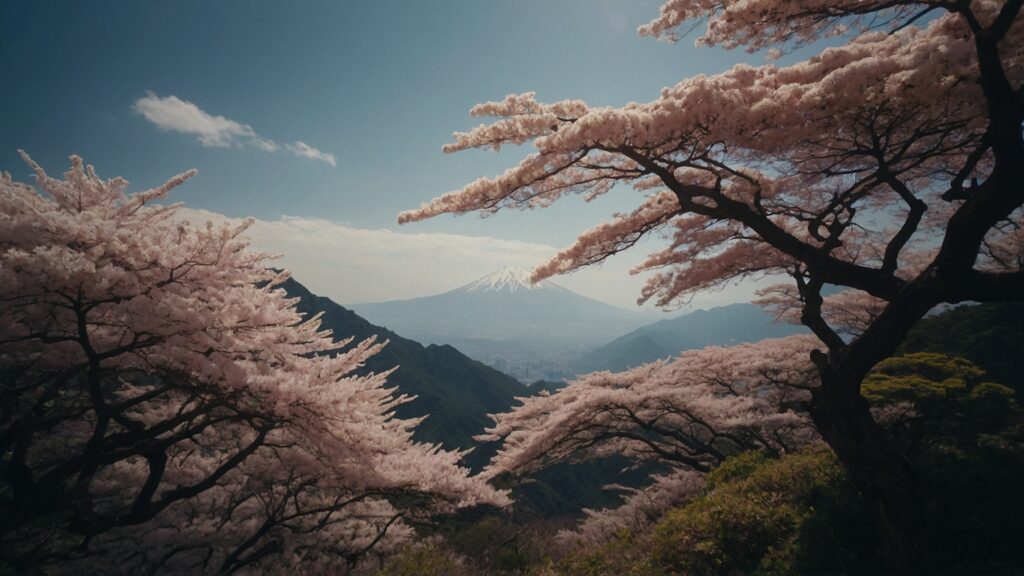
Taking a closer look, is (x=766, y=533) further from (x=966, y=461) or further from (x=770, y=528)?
(x=966, y=461)

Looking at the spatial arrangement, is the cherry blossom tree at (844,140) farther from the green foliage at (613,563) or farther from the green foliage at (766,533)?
the green foliage at (613,563)

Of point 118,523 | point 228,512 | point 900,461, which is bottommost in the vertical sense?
point 228,512

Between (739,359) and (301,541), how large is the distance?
529 inches

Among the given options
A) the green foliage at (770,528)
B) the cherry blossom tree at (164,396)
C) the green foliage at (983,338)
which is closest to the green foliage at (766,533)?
the green foliage at (770,528)

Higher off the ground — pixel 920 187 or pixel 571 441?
pixel 920 187

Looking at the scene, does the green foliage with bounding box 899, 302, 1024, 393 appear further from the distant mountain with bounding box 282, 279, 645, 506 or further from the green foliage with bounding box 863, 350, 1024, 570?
the distant mountain with bounding box 282, 279, 645, 506

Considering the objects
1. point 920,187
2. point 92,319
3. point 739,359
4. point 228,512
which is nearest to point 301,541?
point 228,512

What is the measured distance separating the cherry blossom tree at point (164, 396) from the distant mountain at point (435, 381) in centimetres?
5553

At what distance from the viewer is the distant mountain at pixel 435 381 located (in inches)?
2709

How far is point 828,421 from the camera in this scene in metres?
5.78

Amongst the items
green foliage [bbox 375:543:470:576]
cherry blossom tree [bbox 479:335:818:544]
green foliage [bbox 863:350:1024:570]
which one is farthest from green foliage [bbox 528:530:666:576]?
green foliage [bbox 863:350:1024:570]

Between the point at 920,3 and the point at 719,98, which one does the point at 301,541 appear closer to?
the point at 719,98

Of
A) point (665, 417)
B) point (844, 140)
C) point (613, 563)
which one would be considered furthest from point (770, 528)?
point (665, 417)

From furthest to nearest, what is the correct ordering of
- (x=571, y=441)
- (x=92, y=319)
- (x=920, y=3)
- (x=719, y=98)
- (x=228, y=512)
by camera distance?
(x=571, y=441) → (x=228, y=512) → (x=92, y=319) → (x=920, y=3) → (x=719, y=98)
